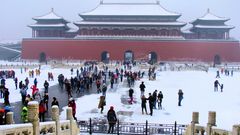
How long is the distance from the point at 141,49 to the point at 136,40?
1472 mm

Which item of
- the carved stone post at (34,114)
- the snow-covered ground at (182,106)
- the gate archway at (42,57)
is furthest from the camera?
the gate archway at (42,57)

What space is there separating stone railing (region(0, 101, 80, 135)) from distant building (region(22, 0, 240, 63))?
40.4m

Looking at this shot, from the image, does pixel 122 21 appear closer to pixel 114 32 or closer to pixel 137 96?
pixel 114 32

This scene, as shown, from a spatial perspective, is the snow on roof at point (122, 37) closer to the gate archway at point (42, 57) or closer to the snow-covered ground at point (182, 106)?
the gate archway at point (42, 57)

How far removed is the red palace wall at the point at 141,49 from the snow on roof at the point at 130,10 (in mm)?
4311

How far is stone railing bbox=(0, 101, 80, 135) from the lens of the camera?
723 cm

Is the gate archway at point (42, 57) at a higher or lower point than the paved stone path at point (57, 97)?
higher

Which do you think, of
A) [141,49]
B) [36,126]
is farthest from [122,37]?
[36,126]

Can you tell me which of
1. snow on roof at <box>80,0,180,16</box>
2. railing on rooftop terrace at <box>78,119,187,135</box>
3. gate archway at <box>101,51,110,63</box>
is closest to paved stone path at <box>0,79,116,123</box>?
railing on rooftop terrace at <box>78,119,187,135</box>

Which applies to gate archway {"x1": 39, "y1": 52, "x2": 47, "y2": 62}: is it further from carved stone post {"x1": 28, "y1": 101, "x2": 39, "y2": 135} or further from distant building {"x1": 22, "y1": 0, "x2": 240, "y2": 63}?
carved stone post {"x1": 28, "y1": 101, "x2": 39, "y2": 135}

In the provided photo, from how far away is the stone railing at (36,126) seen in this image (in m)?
7.23

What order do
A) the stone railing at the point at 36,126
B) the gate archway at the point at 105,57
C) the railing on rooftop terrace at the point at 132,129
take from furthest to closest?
the gate archway at the point at 105,57
the railing on rooftop terrace at the point at 132,129
the stone railing at the point at 36,126

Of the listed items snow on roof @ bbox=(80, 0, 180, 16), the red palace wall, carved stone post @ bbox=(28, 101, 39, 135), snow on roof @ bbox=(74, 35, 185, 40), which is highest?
snow on roof @ bbox=(80, 0, 180, 16)

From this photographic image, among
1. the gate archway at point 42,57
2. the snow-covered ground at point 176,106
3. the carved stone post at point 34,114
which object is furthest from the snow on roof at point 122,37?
the carved stone post at point 34,114
